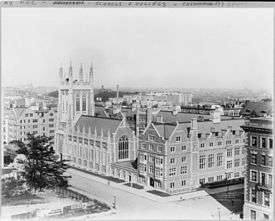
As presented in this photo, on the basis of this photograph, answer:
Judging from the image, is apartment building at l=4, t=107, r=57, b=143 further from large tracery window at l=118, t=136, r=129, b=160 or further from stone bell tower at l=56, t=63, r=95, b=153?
large tracery window at l=118, t=136, r=129, b=160

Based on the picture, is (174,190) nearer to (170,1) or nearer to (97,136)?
(97,136)

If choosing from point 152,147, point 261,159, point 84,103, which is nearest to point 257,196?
point 261,159

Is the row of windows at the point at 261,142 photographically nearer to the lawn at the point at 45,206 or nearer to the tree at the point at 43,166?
the lawn at the point at 45,206

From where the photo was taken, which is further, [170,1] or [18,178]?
[18,178]

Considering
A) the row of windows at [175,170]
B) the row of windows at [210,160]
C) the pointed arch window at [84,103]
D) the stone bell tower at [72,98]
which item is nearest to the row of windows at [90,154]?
the stone bell tower at [72,98]

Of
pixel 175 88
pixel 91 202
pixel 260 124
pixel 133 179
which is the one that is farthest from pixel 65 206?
pixel 260 124

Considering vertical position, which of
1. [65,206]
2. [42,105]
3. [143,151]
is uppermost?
[42,105]
